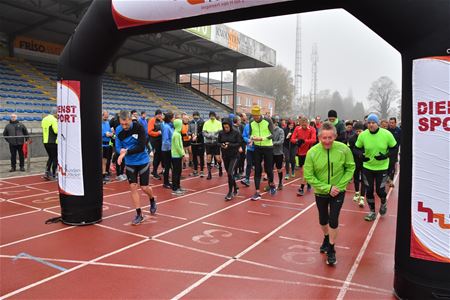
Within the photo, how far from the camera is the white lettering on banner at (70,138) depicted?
18.8ft

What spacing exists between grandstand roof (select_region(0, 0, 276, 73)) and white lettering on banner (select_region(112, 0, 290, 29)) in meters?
12.9

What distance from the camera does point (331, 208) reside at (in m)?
4.38

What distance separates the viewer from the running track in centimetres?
370

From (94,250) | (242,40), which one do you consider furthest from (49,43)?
(94,250)

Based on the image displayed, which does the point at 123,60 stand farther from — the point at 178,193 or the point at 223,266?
the point at 223,266

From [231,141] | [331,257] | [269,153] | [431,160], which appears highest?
[231,141]

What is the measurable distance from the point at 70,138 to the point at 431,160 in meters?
5.10

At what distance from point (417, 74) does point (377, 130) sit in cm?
304

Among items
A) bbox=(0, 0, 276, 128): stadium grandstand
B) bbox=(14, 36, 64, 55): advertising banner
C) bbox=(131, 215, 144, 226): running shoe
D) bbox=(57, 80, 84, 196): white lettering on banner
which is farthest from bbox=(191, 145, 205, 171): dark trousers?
bbox=(14, 36, 64, 55): advertising banner

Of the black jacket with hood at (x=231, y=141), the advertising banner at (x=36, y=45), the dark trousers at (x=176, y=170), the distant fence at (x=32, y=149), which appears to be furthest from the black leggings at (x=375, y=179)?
the advertising banner at (x=36, y=45)

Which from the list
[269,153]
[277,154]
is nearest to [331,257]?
[269,153]

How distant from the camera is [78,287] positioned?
3707 millimetres

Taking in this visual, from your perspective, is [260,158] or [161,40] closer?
[260,158]

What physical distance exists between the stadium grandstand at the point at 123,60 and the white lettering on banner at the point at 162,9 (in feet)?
37.7
